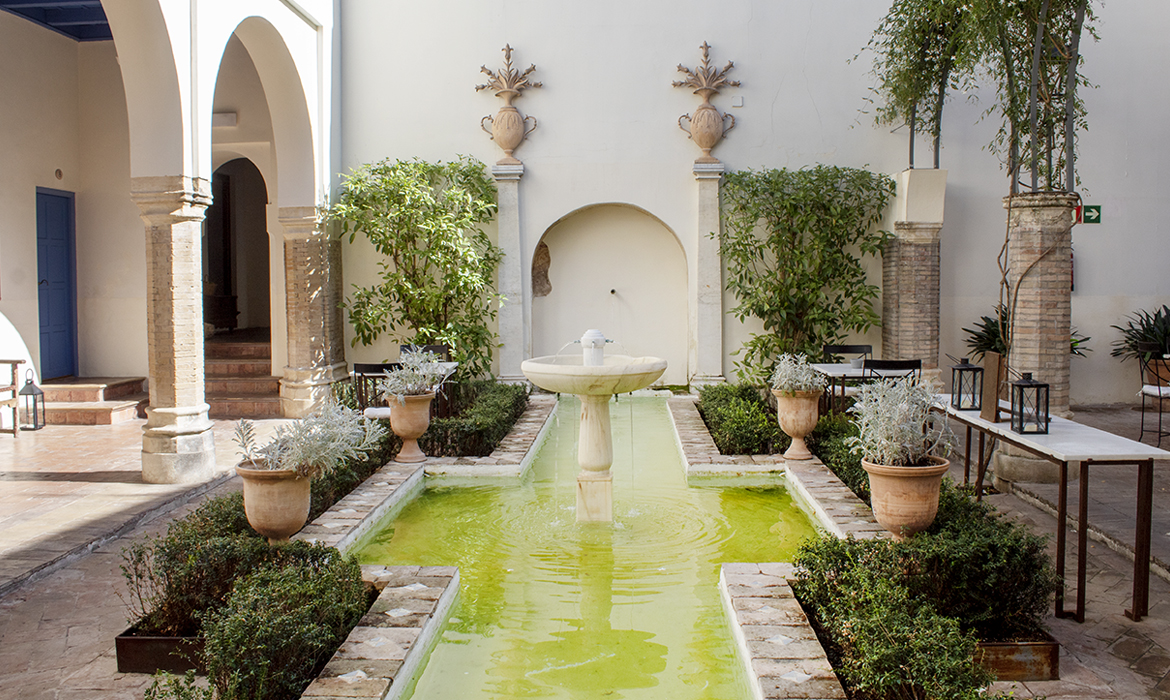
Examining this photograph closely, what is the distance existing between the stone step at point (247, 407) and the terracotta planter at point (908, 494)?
8329mm

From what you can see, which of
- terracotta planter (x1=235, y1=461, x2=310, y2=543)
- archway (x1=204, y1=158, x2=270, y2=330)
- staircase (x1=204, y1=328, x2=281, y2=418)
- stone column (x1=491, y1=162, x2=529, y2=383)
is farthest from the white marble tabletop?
archway (x1=204, y1=158, x2=270, y2=330)

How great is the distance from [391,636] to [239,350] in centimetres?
964

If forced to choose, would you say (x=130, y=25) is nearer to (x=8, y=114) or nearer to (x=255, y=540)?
(x=8, y=114)

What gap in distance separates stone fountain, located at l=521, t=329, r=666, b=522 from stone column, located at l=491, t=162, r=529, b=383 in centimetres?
575

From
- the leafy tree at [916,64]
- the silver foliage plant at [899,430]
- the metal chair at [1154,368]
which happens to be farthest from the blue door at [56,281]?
the metal chair at [1154,368]

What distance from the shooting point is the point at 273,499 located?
14.0 feet

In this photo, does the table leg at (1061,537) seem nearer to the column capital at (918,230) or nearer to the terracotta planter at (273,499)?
the terracotta planter at (273,499)

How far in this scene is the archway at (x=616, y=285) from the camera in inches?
473

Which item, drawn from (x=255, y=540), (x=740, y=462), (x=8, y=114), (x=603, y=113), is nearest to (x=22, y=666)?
(x=255, y=540)

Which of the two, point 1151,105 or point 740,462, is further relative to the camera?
point 1151,105

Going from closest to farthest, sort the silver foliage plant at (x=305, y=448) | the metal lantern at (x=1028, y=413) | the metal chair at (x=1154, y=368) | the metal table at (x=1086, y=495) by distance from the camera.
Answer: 1. the metal table at (x=1086, y=495)
2. the silver foliage plant at (x=305, y=448)
3. the metal lantern at (x=1028, y=413)
4. the metal chair at (x=1154, y=368)

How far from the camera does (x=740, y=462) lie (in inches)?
279

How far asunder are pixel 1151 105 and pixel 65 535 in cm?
1293

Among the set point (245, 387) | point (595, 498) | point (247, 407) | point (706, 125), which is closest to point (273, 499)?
point (595, 498)
